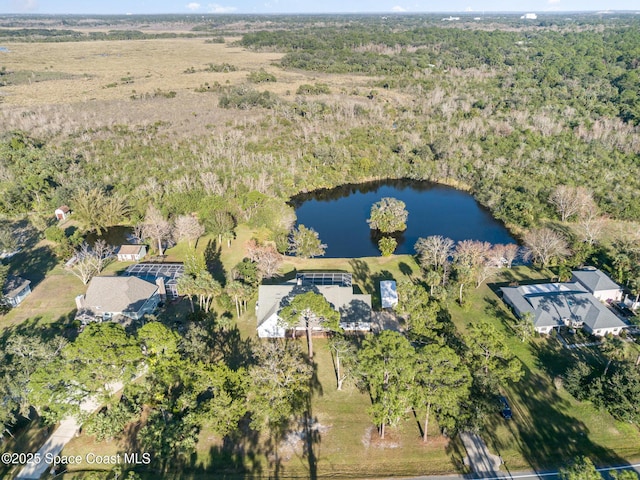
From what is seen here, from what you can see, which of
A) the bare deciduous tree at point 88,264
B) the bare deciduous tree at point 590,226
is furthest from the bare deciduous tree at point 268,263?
the bare deciduous tree at point 590,226

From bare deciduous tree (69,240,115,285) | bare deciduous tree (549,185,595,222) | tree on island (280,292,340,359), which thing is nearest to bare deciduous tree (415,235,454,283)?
tree on island (280,292,340,359)

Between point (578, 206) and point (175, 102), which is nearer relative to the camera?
point (578, 206)

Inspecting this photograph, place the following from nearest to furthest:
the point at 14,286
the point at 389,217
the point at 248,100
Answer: the point at 14,286 → the point at 389,217 → the point at 248,100

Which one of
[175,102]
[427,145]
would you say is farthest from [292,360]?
[175,102]

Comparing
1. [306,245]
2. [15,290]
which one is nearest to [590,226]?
[306,245]

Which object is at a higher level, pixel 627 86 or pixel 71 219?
pixel 627 86

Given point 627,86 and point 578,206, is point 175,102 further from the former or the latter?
point 627,86

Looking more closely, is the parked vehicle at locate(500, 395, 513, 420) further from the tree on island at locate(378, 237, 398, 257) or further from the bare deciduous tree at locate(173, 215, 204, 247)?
the bare deciduous tree at locate(173, 215, 204, 247)

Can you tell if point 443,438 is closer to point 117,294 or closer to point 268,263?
point 268,263
